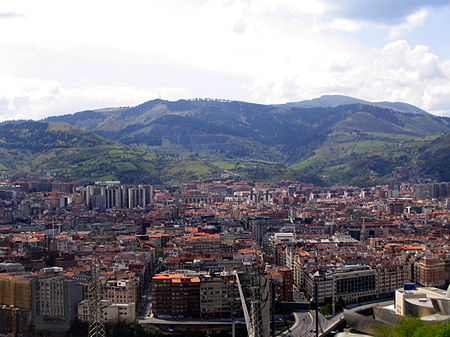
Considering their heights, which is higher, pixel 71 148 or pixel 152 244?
pixel 71 148

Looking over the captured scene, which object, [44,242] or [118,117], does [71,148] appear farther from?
[118,117]

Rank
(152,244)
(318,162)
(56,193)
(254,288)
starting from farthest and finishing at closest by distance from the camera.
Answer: (318,162)
(56,193)
(152,244)
(254,288)

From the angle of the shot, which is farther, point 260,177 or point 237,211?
point 260,177

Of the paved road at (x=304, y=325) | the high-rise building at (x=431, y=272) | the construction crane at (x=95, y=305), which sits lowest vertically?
the paved road at (x=304, y=325)

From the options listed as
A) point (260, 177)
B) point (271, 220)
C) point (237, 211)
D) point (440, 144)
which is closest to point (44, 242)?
point (271, 220)

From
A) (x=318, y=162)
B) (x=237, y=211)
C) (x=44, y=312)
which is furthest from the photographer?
(x=318, y=162)

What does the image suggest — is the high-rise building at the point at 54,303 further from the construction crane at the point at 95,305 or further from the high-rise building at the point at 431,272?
the high-rise building at the point at 431,272

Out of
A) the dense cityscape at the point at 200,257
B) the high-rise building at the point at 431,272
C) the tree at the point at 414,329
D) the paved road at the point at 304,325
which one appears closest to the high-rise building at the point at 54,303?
the dense cityscape at the point at 200,257

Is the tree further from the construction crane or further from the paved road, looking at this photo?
the construction crane
